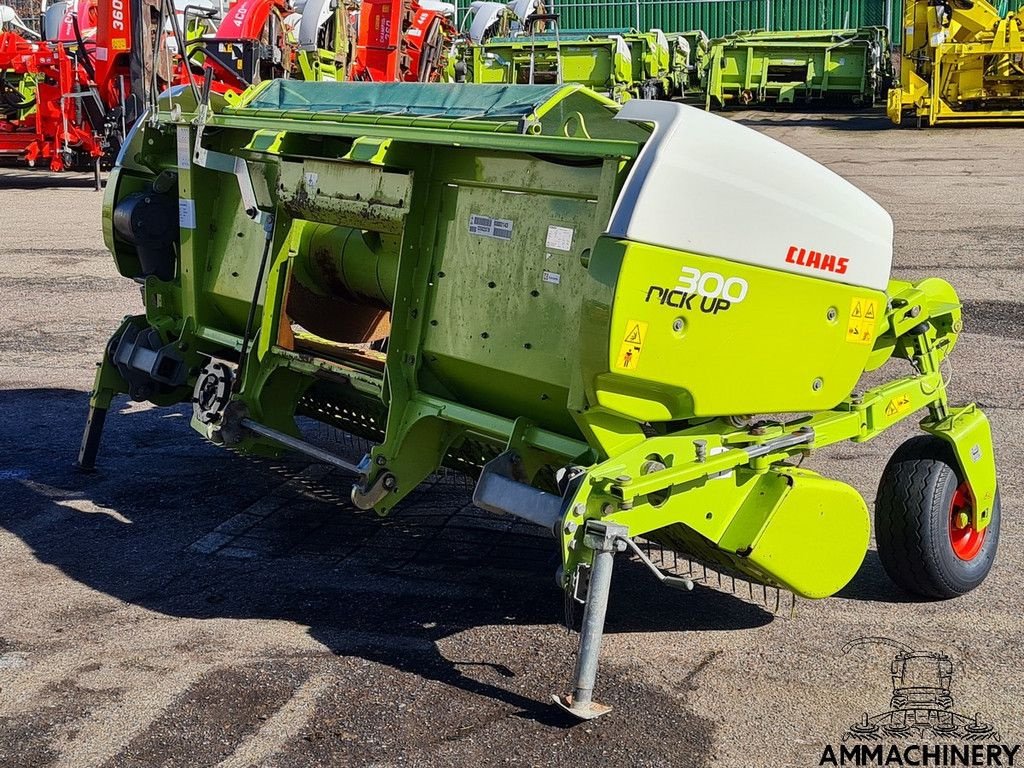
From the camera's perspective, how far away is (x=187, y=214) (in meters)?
5.26

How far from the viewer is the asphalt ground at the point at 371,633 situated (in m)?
3.42

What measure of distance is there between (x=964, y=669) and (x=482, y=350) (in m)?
1.73

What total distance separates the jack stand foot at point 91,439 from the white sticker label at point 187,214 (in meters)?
0.92

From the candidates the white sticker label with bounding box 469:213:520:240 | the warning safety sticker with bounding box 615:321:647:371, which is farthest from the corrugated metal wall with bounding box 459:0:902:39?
the warning safety sticker with bounding box 615:321:647:371

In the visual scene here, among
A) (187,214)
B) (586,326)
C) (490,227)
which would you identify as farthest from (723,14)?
(586,326)

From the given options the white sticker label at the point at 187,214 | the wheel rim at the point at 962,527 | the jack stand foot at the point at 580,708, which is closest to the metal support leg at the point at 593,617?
the jack stand foot at the point at 580,708

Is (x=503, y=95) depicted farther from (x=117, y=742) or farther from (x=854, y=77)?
(x=854, y=77)

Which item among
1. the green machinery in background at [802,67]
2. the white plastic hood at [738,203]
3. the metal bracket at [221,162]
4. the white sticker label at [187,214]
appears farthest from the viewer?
the green machinery in background at [802,67]

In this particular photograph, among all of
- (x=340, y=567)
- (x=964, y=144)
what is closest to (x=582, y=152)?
(x=340, y=567)

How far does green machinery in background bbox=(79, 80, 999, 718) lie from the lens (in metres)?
3.39

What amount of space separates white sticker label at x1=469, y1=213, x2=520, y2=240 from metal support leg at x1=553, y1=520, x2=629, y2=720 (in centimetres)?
108

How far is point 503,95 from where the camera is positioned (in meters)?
4.27

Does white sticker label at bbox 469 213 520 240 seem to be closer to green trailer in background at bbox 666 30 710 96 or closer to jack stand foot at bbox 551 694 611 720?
jack stand foot at bbox 551 694 611 720

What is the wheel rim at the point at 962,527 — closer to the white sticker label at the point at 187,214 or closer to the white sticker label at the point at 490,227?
the white sticker label at the point at 490,227
